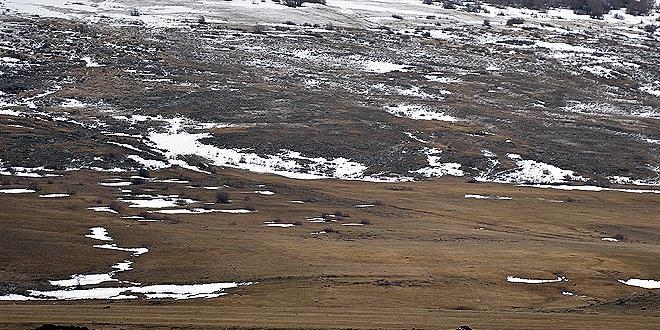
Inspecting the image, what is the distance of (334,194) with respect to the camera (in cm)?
4706

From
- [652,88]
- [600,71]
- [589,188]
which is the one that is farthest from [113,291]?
[600,71]

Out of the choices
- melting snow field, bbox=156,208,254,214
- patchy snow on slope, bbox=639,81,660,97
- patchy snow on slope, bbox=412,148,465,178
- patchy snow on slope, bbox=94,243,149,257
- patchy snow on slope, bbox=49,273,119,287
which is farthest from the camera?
patchy snow on slope, bbox=639,81,660,97

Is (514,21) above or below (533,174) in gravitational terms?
above

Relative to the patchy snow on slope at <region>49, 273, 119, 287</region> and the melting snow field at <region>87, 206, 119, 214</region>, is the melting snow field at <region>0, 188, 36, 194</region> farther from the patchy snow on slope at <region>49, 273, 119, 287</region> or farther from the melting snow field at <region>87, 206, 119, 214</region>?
the patchy snow on slope at <region>49, 273, 119, 287</region>

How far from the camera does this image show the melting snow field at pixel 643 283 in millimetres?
29797

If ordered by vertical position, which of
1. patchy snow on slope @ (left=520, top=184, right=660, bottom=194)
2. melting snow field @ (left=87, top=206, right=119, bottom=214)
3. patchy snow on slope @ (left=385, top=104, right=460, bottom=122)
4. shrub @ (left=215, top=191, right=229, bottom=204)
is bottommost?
patchy snow on slope @ (left=520, top=184, right=660, bottom=194)

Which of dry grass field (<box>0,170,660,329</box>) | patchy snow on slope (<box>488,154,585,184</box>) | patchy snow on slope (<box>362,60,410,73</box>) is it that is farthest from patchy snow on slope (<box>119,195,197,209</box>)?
patchy snow on slope (<box>362,60,410,73</box>)

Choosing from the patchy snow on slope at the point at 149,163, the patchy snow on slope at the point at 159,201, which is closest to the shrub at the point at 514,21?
the patchy snow on slope at the point at 149,163

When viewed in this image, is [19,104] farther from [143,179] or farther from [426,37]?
[426,37]

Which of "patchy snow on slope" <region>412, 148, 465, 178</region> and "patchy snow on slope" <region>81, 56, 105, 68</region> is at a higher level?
"patchy snow on slope" <region>81, 56, 105, 68</region>

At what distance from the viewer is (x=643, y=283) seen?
98.9 feet

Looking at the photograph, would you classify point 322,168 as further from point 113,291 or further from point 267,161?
point 113,291

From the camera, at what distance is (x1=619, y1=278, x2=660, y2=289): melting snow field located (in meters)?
29.8

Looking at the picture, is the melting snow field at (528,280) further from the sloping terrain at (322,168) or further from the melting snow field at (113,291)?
the melting snow field at (113,291)
